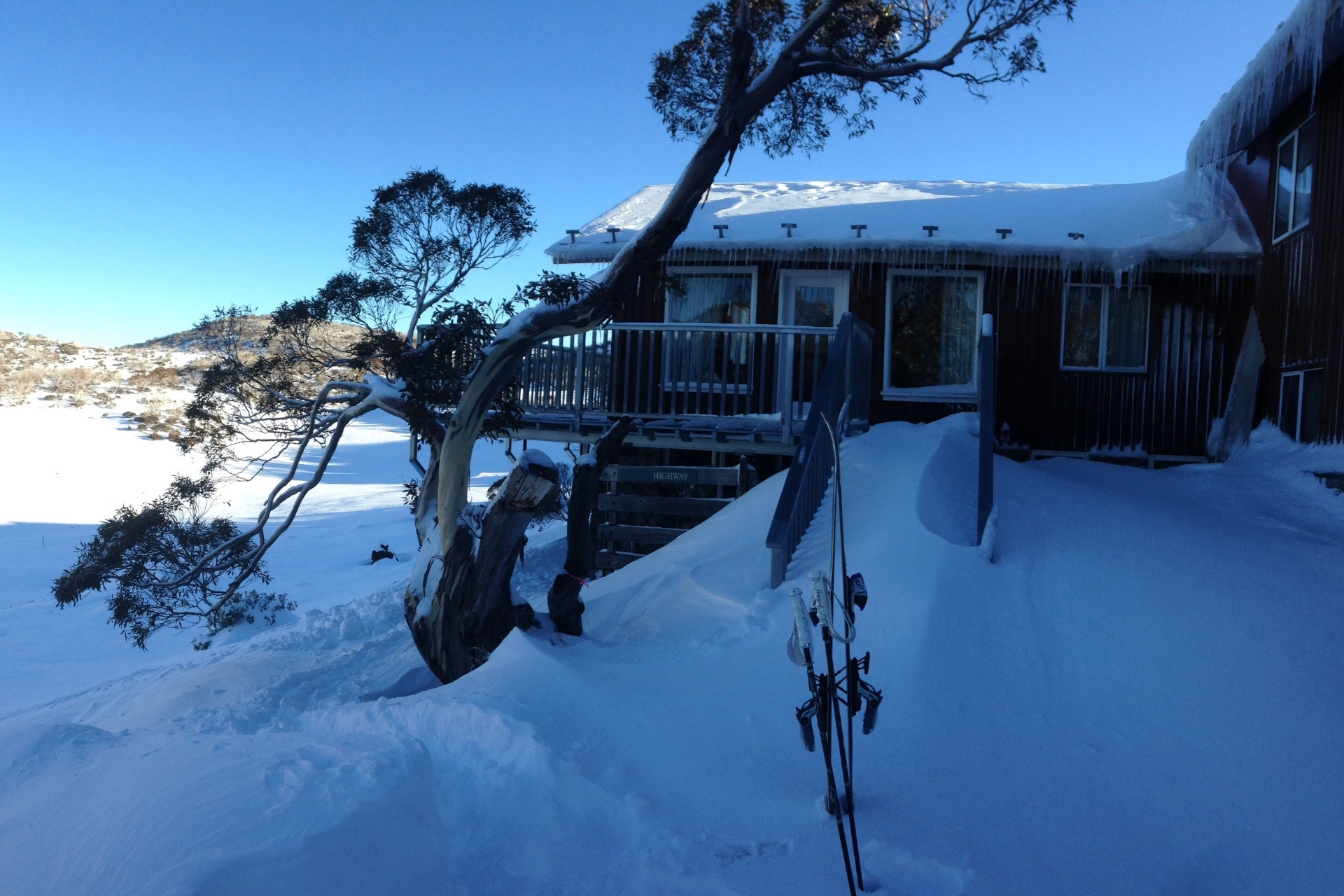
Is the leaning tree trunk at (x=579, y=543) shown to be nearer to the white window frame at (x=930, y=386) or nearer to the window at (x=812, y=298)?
the window at (x=812, y=298)

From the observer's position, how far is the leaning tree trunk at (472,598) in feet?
21.0

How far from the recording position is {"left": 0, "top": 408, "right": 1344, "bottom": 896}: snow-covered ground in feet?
9.89

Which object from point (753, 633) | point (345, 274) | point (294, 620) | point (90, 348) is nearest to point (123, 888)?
point (753, 633)

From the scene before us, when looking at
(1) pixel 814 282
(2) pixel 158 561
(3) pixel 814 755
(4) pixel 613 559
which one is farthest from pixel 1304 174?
(2) pixel 158 561

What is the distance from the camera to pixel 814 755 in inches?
154

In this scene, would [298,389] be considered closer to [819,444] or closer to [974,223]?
[819,444]

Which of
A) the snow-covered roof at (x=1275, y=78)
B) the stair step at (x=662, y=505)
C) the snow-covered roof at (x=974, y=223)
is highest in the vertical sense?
the snow-covered roof at (x=1275, y=78)

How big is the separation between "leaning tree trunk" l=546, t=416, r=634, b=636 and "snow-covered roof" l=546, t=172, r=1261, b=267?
3.90 m

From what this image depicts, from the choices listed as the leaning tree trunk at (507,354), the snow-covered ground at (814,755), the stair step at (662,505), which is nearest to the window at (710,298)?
the stair step at (662,505)

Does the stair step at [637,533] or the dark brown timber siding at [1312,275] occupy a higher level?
the dark brown timber siding at [1312,275]

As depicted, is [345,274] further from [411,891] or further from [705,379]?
[411,891]

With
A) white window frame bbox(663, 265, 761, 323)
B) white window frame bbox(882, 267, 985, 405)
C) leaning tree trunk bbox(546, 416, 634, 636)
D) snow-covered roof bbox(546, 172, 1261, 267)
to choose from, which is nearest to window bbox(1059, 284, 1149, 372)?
snow-covered roof bbox(546, 172, 1261, 267)

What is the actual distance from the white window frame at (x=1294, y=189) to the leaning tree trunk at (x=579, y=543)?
789cm

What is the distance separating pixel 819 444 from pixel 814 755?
3.26 meters
